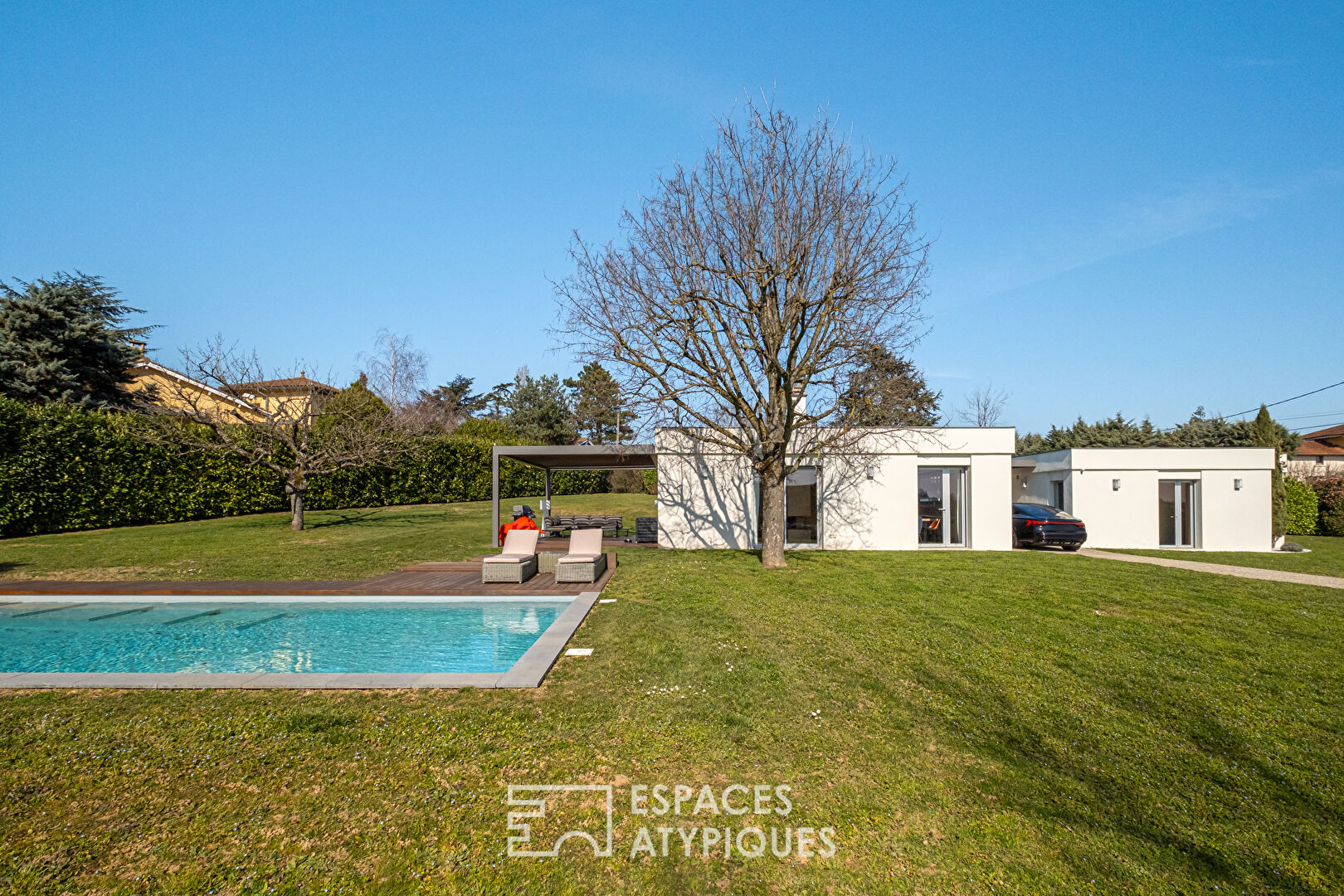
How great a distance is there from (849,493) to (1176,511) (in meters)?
11.0

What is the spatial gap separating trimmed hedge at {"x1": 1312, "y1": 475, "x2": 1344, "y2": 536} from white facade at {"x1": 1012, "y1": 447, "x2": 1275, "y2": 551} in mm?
10349

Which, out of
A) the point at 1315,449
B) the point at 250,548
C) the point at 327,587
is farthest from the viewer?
the point at 1315,449

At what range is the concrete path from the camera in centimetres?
1255

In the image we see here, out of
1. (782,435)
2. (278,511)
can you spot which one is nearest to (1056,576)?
(782,435)

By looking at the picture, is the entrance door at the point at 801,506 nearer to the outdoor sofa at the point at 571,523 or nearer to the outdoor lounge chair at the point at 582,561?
the outdoor sofa at the point at 571,523

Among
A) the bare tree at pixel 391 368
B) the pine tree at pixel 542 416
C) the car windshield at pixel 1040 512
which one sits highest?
the bare tree at pixel 391 368

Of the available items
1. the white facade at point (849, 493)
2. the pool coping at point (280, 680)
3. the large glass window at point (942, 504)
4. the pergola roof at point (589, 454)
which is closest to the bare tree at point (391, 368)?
the pergola roof at point (589, 454)

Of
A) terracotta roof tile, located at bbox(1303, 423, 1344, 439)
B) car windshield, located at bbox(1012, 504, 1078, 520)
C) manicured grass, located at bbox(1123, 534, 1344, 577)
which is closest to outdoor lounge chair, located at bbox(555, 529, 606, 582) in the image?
Result: car windshield, located at bbox(1012, 504, 1078, 520)

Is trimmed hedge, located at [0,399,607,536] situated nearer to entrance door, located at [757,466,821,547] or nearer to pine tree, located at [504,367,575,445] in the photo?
entrance door, located at [757,466,821,547]

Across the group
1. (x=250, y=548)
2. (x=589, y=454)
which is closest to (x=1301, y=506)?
(x=589, y=454)

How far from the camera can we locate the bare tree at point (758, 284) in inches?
480

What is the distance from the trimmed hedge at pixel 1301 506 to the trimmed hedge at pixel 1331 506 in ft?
0.97

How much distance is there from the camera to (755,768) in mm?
4230

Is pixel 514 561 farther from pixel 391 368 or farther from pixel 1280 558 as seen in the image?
pixel 391 368
